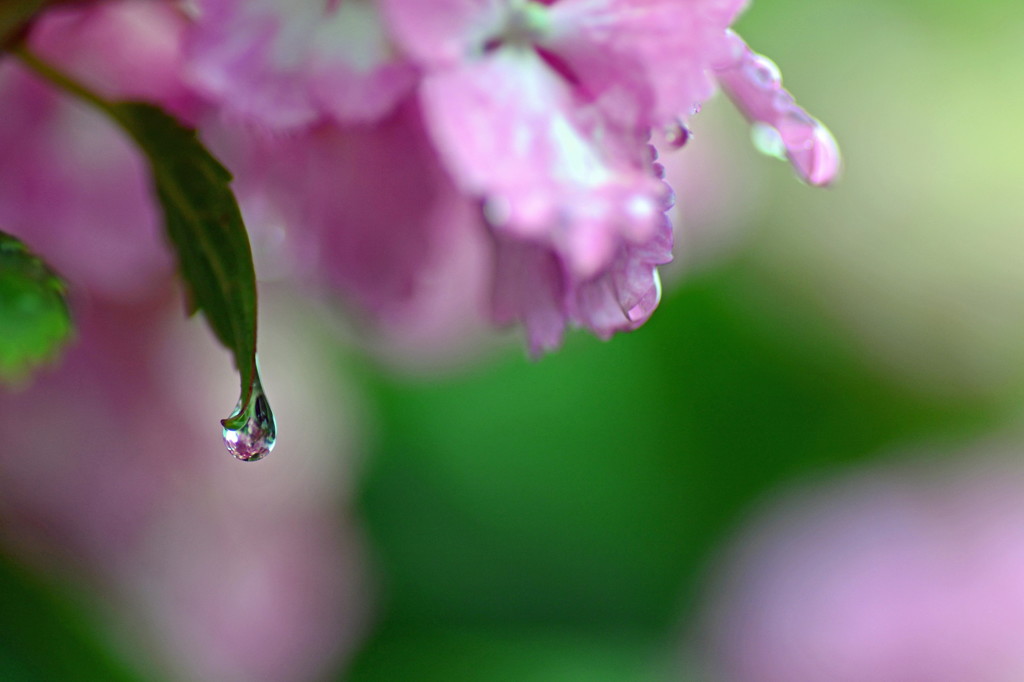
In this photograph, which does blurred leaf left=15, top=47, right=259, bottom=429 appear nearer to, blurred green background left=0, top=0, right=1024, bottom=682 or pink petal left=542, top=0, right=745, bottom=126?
pink petal left=542, top=0, right=745, bottom=126

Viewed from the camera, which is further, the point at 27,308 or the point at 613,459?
the point at 613,459

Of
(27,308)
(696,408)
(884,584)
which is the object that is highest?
(696,408)

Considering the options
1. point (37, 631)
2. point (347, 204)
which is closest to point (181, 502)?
point (37, 631)

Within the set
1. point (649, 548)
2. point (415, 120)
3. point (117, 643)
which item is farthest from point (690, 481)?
point (415, 120)

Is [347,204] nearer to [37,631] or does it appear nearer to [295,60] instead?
[295,60]

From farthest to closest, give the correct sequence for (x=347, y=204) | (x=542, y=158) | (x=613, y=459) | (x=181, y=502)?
(x=613, y=459) < (x=181, y=502) < (x=347, y=204) < (x=542, y=158)

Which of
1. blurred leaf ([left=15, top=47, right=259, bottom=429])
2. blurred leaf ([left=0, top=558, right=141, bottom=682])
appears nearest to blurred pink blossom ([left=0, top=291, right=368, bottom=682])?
blurred leaf ([left=0, top=558, right=141, bottom=682])
